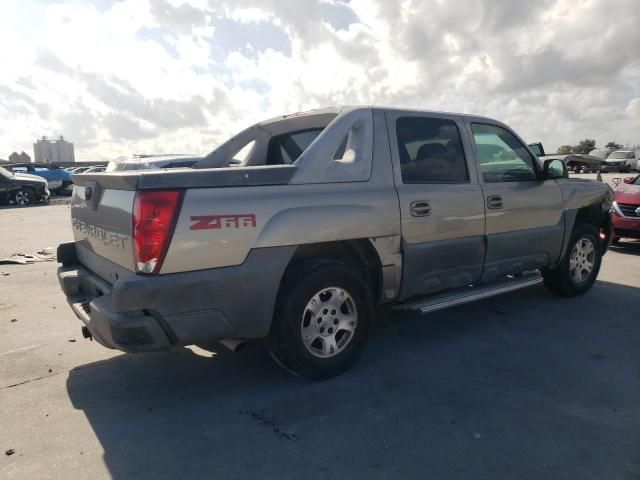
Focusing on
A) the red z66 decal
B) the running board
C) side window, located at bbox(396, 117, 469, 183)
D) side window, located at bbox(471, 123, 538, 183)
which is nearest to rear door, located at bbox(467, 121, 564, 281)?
side window, located at bbox(471, 123, 538, 183)

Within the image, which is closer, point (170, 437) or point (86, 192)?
point (170, 437)

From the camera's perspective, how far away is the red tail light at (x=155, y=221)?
9.26 ft

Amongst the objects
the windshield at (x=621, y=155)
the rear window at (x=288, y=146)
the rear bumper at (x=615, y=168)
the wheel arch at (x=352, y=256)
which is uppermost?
the windshield at (x=621, y=155)

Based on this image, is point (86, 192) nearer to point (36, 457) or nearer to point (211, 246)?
point (211, 246)

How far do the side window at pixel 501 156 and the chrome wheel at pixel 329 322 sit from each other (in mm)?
1901

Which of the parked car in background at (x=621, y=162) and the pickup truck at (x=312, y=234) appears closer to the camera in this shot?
the pickup truck at (x=312, y=234)

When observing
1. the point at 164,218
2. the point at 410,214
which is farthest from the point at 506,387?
the point at 164,218

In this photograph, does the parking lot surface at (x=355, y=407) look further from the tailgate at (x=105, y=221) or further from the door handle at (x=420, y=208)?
the door handle at (x=420, y=208)

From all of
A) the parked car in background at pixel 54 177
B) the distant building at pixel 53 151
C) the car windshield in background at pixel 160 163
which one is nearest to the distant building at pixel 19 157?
the distant building at pixel 53 151

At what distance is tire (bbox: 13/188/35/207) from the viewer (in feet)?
64.7

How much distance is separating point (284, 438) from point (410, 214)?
1891 millimetres

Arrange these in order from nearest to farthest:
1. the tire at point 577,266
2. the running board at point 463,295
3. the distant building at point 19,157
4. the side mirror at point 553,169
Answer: the running board at point 463,295, the side mirror at point 553,169, the tire at point 577,266, the distant building at point 19,157

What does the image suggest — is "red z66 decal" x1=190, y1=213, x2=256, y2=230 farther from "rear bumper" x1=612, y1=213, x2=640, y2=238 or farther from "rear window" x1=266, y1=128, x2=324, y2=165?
"rear bumper" x1=612, y1=213, x2=640, y2=238

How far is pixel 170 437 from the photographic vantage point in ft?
9.39
